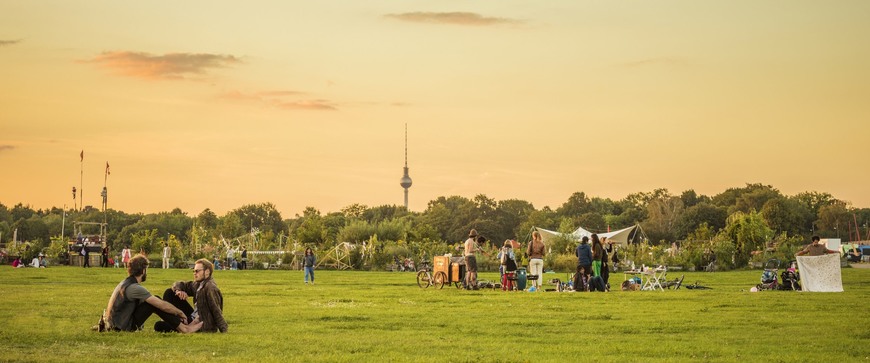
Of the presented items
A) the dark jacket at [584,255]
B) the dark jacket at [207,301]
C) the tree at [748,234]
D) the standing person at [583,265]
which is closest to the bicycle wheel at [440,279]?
the standing person at [583,265]

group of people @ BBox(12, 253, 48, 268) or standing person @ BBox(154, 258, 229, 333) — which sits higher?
group of people @ BBox(12, 253, 48, 268)

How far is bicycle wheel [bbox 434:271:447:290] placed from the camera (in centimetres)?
3372

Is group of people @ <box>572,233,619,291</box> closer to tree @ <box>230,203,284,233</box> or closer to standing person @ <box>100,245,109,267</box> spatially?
standing person @ <box>100,245,109,267</box>

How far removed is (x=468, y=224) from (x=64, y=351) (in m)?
129

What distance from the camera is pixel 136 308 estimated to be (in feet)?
53.5

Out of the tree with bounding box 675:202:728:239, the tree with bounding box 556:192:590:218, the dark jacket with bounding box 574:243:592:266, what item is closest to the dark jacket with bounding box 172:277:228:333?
the dark jacket with bounding box 574:243:592:266

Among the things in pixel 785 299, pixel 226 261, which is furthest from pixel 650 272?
pixel 226 261

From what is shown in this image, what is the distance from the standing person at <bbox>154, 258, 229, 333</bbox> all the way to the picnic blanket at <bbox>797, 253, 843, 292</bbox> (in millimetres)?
19563

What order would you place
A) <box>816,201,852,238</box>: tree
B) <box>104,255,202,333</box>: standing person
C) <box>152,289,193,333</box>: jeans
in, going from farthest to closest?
<box>816,201,852,238</box>: tree, <box>152,289,193,333</box>: jeans, <box>104,255,202,333</box>: standing person

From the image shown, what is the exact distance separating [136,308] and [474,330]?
5449 millimetres

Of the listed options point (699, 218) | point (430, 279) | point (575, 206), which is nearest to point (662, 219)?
point (699, 218)

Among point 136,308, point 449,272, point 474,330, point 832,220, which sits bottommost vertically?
point 474,330

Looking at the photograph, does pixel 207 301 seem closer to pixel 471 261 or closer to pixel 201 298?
pixel 201 298

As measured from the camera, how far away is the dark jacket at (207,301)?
1641 centimetres
